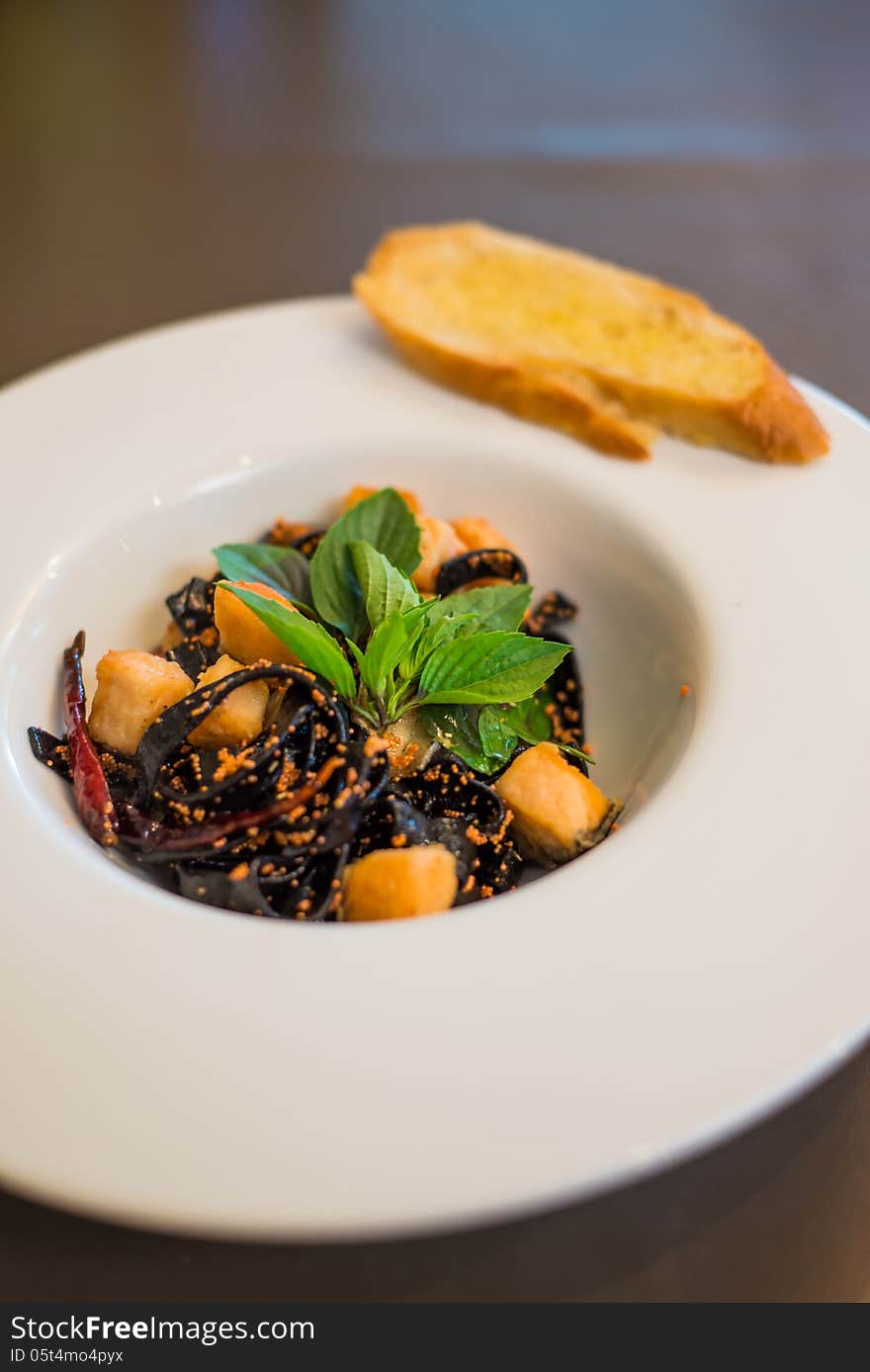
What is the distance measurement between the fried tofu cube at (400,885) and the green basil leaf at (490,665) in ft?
1.24

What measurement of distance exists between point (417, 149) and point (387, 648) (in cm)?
321

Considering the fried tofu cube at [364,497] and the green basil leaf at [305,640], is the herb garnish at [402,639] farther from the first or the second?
the fried tofu cube at [364,497]

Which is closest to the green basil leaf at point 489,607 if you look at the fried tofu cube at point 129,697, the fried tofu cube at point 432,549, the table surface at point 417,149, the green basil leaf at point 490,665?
the green basil leaf at point 490,665

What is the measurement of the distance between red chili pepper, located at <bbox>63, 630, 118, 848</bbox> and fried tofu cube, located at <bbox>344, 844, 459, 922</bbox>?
18.9 inches

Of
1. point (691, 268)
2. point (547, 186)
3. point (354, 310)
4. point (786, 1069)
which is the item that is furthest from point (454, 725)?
point (547, 186)

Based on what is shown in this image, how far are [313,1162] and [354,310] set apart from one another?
93.1 inches

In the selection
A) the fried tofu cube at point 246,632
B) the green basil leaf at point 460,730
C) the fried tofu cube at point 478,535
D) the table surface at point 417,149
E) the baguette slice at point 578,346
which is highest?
the table surface at point 417,149

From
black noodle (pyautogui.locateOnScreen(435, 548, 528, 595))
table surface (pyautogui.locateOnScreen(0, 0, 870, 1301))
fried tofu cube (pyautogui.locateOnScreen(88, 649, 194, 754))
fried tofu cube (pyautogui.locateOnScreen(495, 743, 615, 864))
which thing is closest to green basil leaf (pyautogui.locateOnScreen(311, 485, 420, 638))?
black noodle (pyautogui.locateOnScreen(435, 548, 528, 595))

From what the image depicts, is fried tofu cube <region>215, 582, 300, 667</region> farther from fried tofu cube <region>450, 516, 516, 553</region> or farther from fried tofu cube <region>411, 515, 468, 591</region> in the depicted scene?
fried tofu cube <region>450, 516, 516, 553</region>

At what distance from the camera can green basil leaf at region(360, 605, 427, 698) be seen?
2.15m

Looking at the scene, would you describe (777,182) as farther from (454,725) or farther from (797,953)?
(797,953)

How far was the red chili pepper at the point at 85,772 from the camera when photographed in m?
2.10

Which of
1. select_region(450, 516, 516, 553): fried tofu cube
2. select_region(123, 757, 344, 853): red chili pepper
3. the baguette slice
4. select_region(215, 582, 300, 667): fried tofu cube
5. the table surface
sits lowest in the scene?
select_region(123, 757, 344, 853): red chili pepper

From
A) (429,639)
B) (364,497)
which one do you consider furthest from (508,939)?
(364,497)
